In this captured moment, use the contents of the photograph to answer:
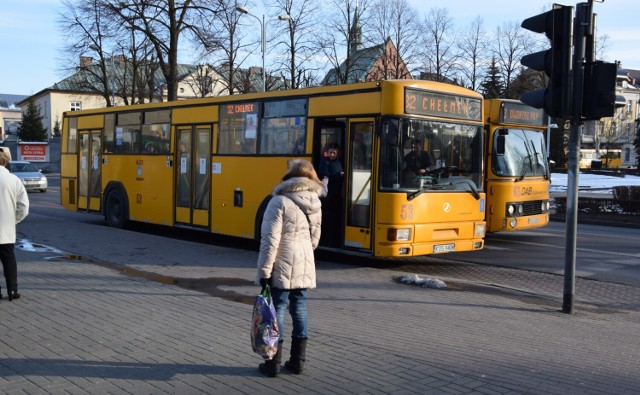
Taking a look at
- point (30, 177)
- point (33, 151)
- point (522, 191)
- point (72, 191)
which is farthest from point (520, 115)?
point (33, 151)

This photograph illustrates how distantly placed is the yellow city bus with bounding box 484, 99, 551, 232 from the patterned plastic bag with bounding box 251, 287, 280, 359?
31.3 feet

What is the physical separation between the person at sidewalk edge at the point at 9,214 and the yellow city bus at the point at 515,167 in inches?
371

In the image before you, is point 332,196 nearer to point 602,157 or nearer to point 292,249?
point 292,249

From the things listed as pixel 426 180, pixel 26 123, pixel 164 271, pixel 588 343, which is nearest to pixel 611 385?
pixel 588 343

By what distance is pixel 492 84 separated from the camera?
5019 cm

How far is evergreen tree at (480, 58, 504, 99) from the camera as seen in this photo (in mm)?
45250

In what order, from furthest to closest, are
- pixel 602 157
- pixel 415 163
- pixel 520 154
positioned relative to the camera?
1. pixel 602 157
2. pixel 520 154
3. pixel 415 163

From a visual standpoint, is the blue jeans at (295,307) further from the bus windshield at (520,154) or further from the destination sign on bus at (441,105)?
the bus windshield at (520,154)

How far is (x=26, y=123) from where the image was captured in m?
89.0

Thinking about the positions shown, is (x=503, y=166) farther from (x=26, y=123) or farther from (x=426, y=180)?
(x=26, y=123)

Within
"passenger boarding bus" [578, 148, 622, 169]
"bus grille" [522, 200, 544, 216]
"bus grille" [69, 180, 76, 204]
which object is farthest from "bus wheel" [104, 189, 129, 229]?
"passenger boarding bus" [578, 148, 622, 169]

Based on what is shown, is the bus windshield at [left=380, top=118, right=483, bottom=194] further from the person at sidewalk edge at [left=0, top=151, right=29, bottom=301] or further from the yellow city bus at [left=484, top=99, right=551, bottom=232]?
the person at sidewalk edge at [left=0, top=151, right=29, bottom=301]

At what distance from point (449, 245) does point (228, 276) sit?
12.5 feet

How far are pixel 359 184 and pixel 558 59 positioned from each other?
3870 mm
